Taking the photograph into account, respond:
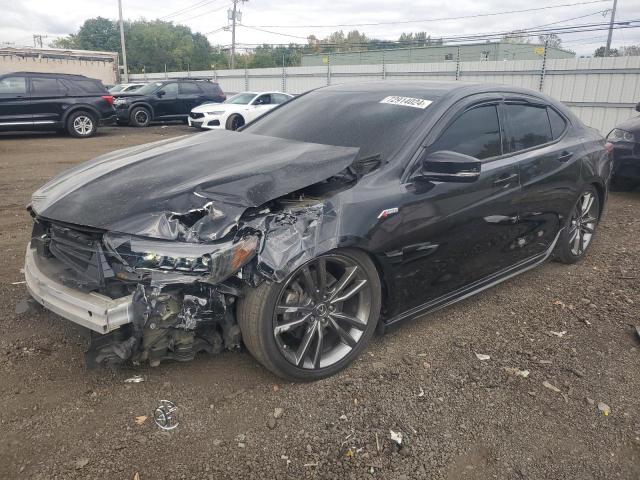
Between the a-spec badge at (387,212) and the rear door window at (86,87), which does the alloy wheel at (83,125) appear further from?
the a-spec badge at (387,212)

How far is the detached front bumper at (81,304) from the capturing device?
2355 millimetres

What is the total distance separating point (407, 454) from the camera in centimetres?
235

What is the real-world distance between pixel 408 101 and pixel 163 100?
15.9 m

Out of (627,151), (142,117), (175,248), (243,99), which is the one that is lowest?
(142,117)

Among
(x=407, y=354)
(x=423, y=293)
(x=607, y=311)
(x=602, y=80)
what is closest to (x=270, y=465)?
(x=407, y=354)

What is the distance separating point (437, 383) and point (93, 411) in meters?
1.83

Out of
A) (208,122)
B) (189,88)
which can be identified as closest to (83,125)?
(208,122)

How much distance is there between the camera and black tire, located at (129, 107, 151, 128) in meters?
17.3

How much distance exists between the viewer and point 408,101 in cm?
346

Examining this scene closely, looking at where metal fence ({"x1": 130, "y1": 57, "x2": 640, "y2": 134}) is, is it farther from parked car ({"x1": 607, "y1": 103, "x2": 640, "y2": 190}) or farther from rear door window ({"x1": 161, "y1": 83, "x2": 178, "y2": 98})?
rear door window ({"x1": 161, "y1": 83, "x2": 178, "y2": 98})

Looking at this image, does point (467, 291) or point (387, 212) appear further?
point (467, 291)

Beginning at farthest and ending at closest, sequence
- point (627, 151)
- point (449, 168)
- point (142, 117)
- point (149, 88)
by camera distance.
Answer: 1. point (149, 88)
2. point (142, 117)
3. point (627, 151)
4. point (449, 168)

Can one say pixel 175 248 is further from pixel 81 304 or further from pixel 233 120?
pixel 233 120

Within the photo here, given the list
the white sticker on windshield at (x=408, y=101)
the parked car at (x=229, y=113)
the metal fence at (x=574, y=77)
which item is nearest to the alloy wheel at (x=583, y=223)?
the white sticker on windshield at (x=408, y=101)
